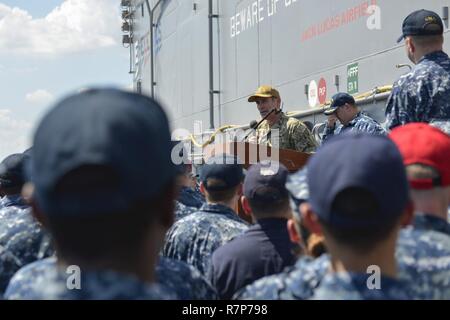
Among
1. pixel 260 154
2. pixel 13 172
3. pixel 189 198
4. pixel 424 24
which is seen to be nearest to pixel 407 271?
pixel 424 24

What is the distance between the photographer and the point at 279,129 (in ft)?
20.9

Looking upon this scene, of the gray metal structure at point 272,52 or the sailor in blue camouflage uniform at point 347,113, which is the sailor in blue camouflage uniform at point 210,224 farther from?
the sailor in blue camouflage uniform at point 347,113

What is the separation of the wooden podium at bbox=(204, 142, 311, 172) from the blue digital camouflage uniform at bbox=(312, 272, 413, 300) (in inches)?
121

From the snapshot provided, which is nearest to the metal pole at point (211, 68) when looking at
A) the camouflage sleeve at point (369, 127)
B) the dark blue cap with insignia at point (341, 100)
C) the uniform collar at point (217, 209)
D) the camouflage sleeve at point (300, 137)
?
the dark blue cap with insignia at point (341, 100)

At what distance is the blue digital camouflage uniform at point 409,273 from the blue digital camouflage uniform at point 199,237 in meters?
1.45

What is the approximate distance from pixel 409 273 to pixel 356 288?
23 centimetres

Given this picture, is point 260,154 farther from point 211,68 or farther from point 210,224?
point 211,68

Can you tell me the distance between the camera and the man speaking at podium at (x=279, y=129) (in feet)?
20.8

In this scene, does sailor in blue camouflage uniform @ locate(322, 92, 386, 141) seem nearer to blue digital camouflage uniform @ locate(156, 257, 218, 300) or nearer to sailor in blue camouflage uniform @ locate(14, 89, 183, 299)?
blue digital camouflage uniform @ locate(156, 257, 218, 300)

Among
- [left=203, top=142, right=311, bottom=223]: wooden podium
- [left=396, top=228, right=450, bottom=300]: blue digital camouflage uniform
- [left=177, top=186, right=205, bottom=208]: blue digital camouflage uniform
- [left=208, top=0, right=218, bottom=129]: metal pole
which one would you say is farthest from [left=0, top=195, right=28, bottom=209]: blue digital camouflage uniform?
[left=208, top=0, right=218, bottom=129]: metal pole

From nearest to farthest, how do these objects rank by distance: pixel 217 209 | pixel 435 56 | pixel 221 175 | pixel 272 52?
pixel 217 209, pixel 221 175, pixel 435 56, pixel 272 52

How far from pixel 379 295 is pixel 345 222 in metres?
0.18
